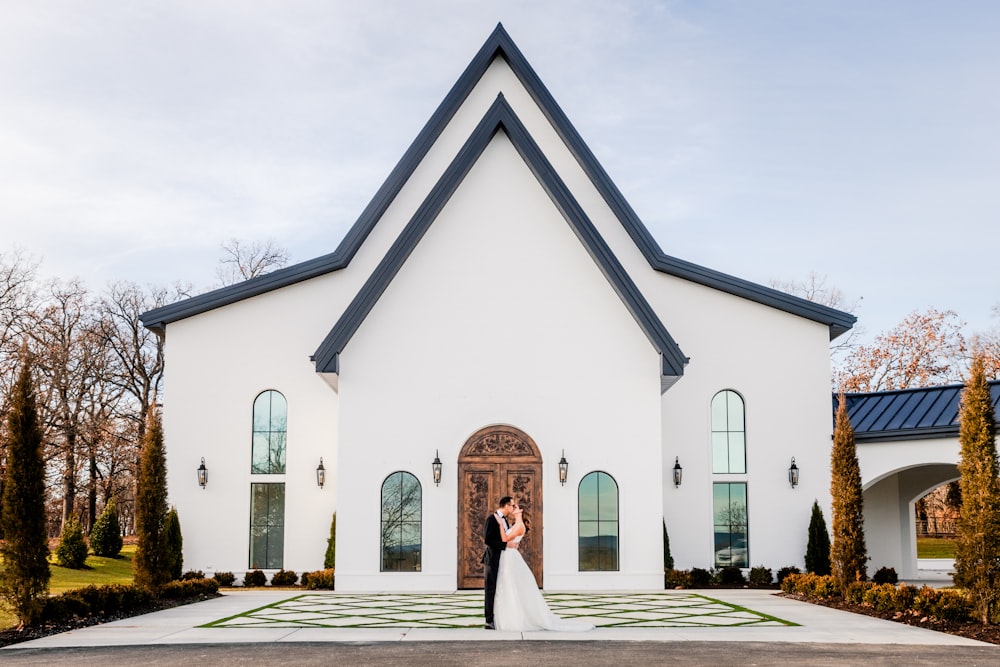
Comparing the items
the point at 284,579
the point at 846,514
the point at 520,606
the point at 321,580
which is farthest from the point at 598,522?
the point at 284,579

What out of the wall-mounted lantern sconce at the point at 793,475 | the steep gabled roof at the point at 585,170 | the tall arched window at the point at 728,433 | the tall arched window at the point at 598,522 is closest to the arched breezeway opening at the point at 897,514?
the wall-mounted lantern sconce at the point at 793,475

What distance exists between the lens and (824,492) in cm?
2323

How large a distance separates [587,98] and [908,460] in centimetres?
1129

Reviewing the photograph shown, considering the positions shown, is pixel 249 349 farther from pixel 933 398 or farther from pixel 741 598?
pixel 933 398

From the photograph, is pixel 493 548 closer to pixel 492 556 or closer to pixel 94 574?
pixel 492 556

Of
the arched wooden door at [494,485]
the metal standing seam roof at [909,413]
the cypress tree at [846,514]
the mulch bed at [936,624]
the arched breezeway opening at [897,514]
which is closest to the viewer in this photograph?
the mulch bed at [936,624]

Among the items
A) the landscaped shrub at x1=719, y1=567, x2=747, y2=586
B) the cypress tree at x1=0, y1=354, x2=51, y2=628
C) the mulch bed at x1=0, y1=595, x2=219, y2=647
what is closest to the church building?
the landscaped shrub at x1=719, y1=567, x2=747, y2=586

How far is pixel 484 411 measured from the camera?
20109mm

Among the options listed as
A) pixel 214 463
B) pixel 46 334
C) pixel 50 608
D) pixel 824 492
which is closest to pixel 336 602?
pixel 50 608

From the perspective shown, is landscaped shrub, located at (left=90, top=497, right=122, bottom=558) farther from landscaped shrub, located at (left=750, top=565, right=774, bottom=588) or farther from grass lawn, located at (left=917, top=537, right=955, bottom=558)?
grass lawn, located at (left=917, top=537, right=955, bottom=558)

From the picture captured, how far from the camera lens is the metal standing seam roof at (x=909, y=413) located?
21906mm

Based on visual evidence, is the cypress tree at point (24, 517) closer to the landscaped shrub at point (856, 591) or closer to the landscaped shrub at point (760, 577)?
the landscaped shrub at point (856, 591)

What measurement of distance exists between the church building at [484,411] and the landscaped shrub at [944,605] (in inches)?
224

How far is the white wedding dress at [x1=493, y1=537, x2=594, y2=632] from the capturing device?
45.4ft
